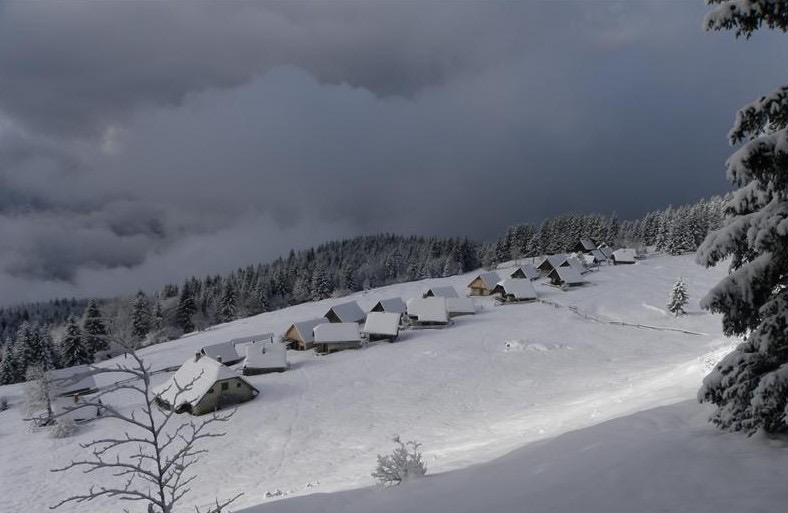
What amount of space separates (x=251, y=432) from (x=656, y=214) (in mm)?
134128

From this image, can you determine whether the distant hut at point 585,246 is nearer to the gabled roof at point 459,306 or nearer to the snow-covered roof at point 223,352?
the gabled roof at point 459,306

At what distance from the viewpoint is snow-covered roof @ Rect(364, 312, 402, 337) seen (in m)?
57.7

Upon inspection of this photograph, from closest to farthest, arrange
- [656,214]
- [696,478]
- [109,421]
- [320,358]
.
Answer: [696,478] < [109,421] < [320,358] < [656,214]

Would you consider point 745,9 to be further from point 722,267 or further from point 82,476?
point 722,267

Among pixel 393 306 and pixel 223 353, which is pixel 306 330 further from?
pixel 393 306

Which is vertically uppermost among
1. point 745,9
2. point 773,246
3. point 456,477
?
point 745,9

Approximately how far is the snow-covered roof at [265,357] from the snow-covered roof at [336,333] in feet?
19.8

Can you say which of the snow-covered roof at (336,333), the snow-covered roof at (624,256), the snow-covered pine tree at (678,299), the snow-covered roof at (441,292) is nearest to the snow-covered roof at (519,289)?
the snow-covered roof at (441,292)

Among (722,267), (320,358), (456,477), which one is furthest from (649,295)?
(456,477)

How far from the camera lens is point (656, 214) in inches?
5118

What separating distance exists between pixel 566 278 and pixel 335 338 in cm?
4835

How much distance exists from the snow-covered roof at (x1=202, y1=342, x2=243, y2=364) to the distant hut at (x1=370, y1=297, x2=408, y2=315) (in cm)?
2129

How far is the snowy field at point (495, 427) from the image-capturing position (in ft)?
28.5

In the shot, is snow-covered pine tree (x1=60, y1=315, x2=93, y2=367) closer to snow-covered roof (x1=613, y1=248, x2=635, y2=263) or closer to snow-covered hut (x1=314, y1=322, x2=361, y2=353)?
snow-covered hut (x1=314, y1=322, x2=361, y2=353)
